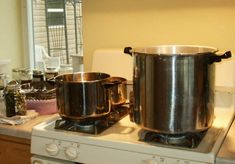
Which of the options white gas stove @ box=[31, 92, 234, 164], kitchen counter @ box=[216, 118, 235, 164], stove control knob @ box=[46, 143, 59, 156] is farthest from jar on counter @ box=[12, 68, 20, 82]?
kitchen counter @ box=[216, 118, 235, 164]

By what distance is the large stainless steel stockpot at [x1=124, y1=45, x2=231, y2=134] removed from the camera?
1.16m

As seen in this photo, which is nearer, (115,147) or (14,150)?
(115,147)

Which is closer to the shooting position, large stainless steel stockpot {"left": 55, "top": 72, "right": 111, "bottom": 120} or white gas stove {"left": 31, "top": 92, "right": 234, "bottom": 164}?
white gas stove {"left": 31, "top": 92, "right": 234, "bottom": 164}

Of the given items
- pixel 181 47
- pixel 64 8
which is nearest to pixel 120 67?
pixel 181 47

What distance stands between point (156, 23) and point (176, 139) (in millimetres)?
754

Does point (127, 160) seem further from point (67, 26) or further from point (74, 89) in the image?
point (67, 26)

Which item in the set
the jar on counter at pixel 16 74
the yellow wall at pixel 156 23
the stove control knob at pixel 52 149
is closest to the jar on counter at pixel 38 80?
the jar on counter at pixel 16 74

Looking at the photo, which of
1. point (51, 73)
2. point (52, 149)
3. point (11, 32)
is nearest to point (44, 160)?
point (52, 149)

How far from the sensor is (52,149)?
1332 mm

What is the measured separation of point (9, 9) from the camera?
2406 mm

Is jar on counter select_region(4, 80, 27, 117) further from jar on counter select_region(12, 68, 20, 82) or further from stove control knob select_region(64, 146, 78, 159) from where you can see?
jar on counter select_region(12, 68, 20, 82)

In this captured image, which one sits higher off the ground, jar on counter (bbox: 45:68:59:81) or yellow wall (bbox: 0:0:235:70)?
yellow wall (bbox: 0:0:235:70)

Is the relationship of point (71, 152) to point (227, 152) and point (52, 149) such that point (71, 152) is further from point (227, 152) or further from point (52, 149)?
point (227, 152)

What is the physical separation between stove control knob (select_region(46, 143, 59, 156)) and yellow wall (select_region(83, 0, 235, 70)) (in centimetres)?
74
